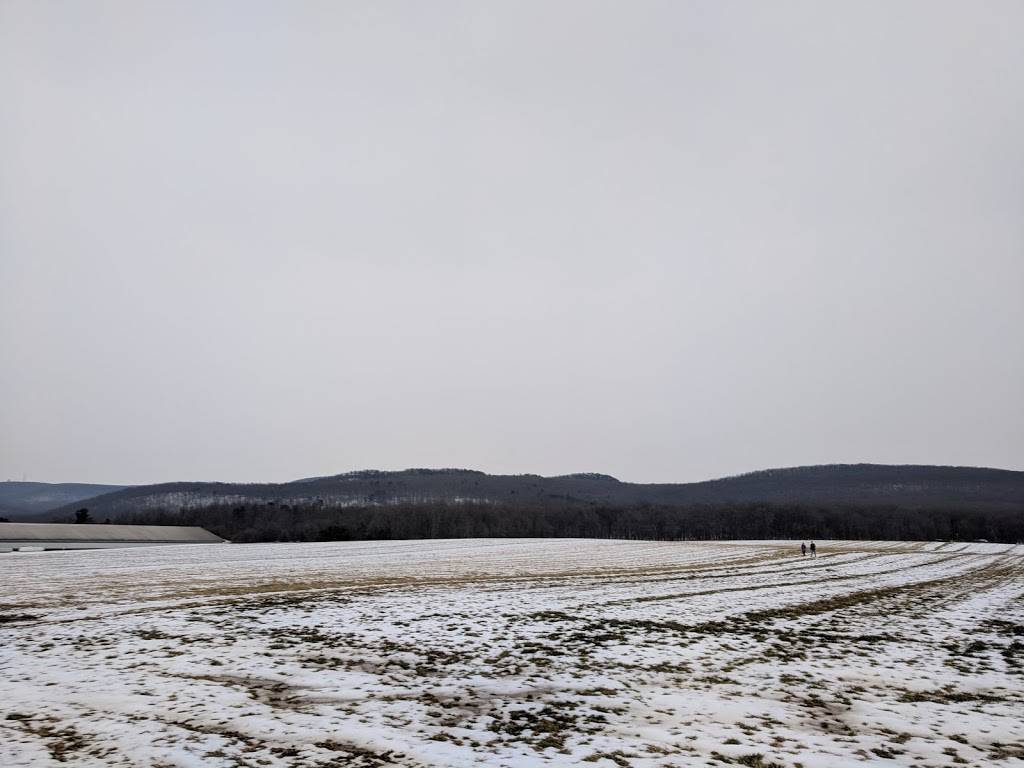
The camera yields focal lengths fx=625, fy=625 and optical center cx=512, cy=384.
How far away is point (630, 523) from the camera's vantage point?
192 meters

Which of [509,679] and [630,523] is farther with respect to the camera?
[630,523]

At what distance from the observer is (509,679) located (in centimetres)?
1395

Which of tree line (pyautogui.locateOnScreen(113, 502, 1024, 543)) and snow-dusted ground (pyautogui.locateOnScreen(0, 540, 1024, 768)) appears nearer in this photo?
snow-dusted ground (pyautogui.locateOnScreen(0, 540, 1024, 768))

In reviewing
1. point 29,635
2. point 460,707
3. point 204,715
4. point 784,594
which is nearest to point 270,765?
point 204,715

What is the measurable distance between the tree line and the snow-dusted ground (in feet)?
411

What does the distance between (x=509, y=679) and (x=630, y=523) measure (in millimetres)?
184795

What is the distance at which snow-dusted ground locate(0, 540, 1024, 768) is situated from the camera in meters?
9.73

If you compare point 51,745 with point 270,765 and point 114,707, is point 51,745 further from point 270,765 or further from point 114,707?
point 270,765

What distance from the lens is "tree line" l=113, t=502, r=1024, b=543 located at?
154m

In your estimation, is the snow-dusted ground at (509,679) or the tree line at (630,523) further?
the tree line at (630,523)

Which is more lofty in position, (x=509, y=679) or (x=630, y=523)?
(x=509, y=679)

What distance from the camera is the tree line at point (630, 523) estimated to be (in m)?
154

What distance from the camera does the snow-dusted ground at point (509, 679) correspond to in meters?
9.73

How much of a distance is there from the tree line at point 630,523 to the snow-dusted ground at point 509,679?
12517cm
